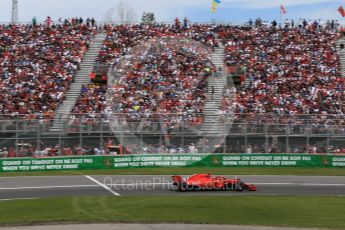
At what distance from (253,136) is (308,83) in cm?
844

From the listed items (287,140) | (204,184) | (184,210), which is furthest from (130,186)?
(287,140)

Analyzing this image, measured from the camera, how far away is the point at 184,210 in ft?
62.3

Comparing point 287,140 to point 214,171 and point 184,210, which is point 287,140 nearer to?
point 214,171

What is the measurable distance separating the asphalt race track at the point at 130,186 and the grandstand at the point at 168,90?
342 cm

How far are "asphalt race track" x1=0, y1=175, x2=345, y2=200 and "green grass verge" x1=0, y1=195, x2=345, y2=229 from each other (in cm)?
153

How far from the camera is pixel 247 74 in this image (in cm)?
4022

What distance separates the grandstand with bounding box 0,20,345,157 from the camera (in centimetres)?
3136

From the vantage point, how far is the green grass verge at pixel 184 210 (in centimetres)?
1719

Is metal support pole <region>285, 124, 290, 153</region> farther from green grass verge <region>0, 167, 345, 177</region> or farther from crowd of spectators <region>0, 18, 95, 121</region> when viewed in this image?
crowd of spectators <region>0, 18, 95, 121</region>

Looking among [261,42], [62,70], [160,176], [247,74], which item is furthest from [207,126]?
[261,42]

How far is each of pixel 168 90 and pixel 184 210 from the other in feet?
50.1

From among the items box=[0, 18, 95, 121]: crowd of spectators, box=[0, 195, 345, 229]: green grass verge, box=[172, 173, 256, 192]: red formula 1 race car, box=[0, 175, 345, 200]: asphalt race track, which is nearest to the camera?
box=[0, 195, 345, 229]: green grass verge

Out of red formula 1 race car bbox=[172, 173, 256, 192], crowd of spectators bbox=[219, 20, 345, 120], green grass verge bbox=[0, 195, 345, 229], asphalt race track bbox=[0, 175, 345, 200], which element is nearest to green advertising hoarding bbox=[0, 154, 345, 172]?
asphalt race track bbox=[0, 175, 345, 200]

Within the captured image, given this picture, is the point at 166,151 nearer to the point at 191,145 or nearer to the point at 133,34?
the point at 191,145
